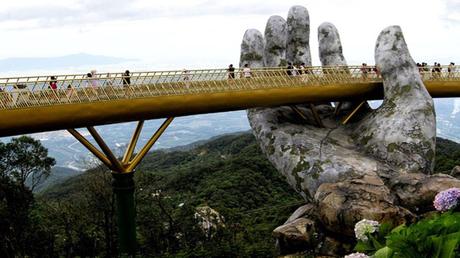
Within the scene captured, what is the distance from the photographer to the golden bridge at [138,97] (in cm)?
1382

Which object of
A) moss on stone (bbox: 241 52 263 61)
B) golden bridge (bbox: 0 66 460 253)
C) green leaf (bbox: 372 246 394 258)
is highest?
moss on stone (bbox: 241 52 263 61)

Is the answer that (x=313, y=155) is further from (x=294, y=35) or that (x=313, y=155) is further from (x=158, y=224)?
(x=158, y=224)

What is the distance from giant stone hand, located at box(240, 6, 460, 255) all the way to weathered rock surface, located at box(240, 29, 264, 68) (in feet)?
0.13

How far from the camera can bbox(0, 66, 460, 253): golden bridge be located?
45.3ft

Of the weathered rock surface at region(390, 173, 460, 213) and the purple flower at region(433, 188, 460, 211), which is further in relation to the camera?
the weathered rock surface at region(390, 173, 460, 213)

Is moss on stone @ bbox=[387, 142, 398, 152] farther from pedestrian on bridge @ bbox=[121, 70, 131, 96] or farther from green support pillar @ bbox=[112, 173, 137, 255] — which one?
pedestrian on bridge @ bbox=[121, 70, 131, 96]

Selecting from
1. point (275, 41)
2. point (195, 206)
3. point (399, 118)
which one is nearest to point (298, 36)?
point (275, 41)

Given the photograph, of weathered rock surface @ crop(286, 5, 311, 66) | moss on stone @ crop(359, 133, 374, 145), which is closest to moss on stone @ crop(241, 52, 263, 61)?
weathered rock surface @ crop(286, 5, 311, 66)

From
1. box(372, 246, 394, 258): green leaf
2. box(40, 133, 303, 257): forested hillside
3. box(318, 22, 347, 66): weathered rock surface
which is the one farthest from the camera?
box(40, 133, 303, 257): forested hillside

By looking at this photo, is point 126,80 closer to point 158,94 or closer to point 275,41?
point 158,94

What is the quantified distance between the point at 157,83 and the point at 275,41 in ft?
24.2

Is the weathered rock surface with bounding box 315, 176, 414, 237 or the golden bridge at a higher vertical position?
the golden bridge

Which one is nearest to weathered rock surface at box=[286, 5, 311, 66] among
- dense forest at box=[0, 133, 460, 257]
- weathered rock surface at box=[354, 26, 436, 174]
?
weathered rock surface at box=[354, 26, 436, 174]

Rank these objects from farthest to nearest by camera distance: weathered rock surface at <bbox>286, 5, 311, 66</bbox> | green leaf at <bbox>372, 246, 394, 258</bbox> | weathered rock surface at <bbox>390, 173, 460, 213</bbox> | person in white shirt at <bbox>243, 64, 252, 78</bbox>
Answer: weathered rock surface at <bbox>286, 5, 311, 66</bbox>
person in white shirt at <bbox>243, 64, 252, 78</bbox>
weathered rock surface at <bbox>390, 173, 460, 213</bbox>
green leaf at <bbox>372, 246, 394, 258</bbox>
